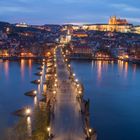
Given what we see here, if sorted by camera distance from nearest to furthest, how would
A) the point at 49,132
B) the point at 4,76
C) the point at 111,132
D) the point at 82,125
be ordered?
the point at 49,132
the point at 82,125
the point at 111,132
the point at 4,76

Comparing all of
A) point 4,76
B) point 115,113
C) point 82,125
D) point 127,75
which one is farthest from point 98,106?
point 127,75

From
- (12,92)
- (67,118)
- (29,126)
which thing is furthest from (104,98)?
(67,118)

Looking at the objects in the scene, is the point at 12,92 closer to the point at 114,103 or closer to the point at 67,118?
the point at 114,103

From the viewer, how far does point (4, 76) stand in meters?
21.5

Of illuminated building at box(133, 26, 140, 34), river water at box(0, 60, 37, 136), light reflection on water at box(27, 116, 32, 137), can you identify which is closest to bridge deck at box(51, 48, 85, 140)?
light reflection on water at box(27, 116, 32, 137)

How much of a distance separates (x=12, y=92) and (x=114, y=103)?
414 cm

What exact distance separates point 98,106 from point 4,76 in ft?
29.2

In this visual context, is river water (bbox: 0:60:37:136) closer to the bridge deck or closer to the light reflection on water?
the light reflection on water

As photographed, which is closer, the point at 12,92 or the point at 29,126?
the point at 29,126

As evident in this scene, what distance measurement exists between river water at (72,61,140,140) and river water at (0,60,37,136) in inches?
91.0

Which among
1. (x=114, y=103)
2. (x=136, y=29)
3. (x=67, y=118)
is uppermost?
(x=67, y=118)

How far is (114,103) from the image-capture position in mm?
14680

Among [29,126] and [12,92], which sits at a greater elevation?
[29,126]

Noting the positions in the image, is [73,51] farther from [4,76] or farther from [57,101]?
[57,101]
